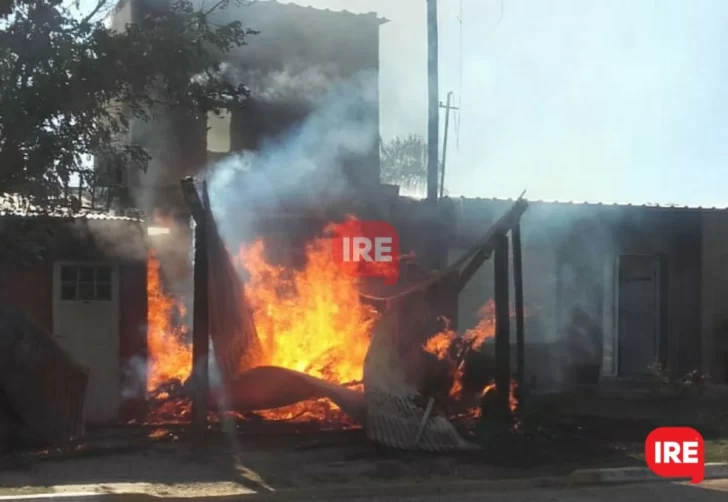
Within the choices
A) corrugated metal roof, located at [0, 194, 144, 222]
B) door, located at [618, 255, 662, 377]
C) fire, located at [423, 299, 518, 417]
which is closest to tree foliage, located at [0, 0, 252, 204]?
corrugated metal roof, located at [0, 194, 144, 222]

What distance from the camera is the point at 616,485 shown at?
9211 millimetres

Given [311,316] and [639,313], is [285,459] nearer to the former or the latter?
[311,316]

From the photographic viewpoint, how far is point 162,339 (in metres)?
13.2

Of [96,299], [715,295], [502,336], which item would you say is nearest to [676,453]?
[502,336]

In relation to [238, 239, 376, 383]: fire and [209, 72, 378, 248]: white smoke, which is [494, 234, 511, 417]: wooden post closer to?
[238, 239, 376, 383]: fire

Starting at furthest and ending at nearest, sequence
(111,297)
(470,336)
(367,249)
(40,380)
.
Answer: (367,249) < (470,336) < (111,297) < (40,380)

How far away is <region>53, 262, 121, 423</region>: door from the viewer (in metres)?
12.2

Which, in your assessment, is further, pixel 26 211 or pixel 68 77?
pixel 26 211

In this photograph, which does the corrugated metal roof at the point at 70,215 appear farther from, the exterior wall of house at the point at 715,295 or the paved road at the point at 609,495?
the exterior wall of house at the point at 715,295

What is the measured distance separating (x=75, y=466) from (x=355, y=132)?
12779mm

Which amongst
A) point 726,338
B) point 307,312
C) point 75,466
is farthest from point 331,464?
point 726,338

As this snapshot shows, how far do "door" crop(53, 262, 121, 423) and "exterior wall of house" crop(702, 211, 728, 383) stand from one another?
11081 millimetres

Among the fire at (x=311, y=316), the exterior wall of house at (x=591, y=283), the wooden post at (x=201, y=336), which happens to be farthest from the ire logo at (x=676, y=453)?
the wooden post at (x=201, y=336)

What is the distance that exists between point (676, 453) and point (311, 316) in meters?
5.86
